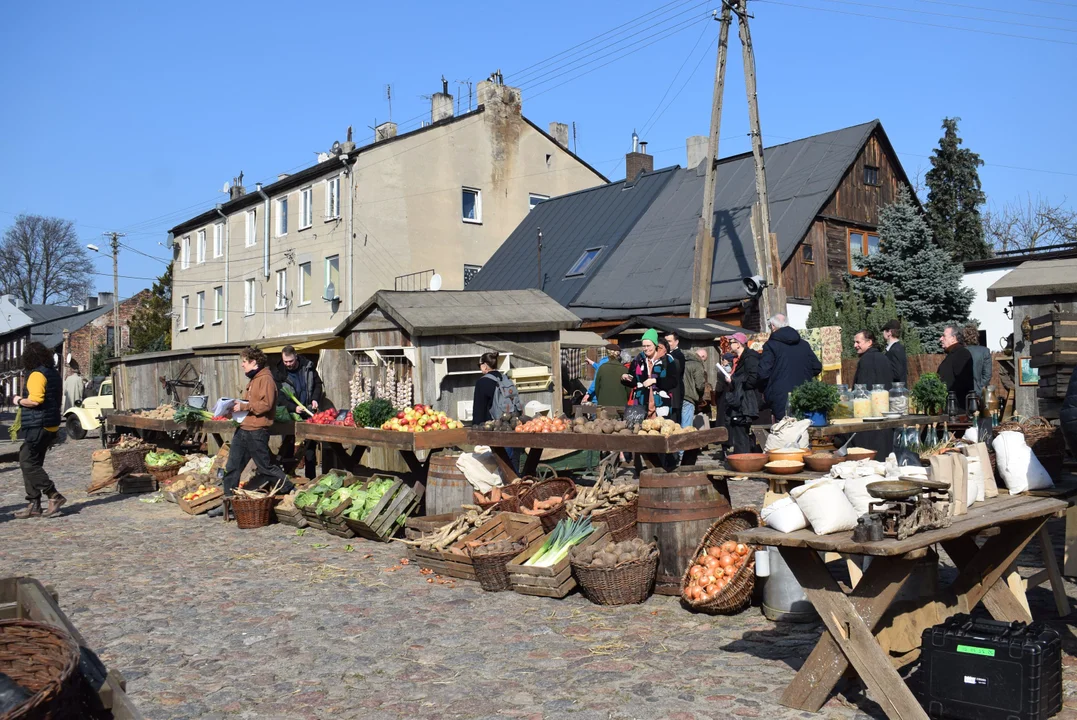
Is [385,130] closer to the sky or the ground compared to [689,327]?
closer to the sky

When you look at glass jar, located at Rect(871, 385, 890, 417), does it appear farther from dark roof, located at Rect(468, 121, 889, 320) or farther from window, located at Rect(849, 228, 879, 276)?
window, located at Rect(849, 228, 879, 276)

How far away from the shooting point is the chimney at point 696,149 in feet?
103

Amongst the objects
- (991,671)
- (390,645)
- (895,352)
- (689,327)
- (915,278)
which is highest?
(915,278)

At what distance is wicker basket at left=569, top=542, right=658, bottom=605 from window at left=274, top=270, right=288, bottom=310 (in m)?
31.4

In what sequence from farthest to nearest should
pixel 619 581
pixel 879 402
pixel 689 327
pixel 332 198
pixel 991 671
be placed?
pixel 332 198
pixel 689 327
pixel 879 402
pixel 619 581
pixel 991 671

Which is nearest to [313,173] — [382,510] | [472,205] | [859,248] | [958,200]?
→ [472,205]

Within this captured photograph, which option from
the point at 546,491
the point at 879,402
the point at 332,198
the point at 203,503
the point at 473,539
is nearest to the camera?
the point at 473,539

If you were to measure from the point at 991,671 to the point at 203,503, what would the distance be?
34.4ft

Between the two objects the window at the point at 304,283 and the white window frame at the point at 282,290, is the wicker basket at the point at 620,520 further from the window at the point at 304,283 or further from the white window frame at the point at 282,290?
the white window frame at the point at 282,290

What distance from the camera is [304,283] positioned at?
36.5 m

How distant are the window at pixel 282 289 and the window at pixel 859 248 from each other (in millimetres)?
20126

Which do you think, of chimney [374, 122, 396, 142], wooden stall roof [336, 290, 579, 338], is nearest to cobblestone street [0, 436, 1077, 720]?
wooden stall roof [336, 290, 579, 338]

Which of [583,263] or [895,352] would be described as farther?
[583,263]

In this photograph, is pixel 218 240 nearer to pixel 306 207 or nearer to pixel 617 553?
pixel 306 207
